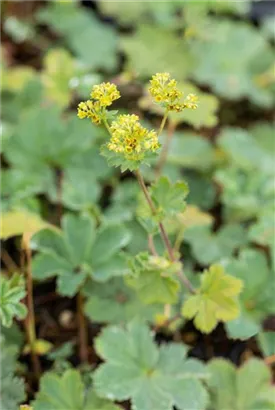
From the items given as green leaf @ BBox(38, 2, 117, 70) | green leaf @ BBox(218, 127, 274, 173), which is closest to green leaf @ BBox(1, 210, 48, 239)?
green leaf @ BBox(218, 127, 274, 173)

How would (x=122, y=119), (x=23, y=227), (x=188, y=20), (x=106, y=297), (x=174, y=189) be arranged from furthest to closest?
(x=188, y=20), (x=106, y=297), (x=23, y=227), (x=174, y=189), (x=122, y=119)

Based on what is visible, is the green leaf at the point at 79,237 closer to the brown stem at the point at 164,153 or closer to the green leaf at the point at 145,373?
the green leaf at the point at 145,373

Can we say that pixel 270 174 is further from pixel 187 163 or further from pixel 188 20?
pixel 188 20

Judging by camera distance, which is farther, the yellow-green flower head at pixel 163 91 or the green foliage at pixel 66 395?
the green foliage at pixel 66 395

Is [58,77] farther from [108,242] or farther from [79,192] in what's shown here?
[108,242]

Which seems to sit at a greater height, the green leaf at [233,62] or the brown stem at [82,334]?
the green leaf at [233,62]

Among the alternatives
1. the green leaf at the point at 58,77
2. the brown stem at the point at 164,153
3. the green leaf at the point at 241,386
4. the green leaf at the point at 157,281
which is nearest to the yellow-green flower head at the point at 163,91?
the green leaf at the point at 157,281

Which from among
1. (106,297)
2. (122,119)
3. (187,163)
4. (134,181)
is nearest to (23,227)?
(106,297)
